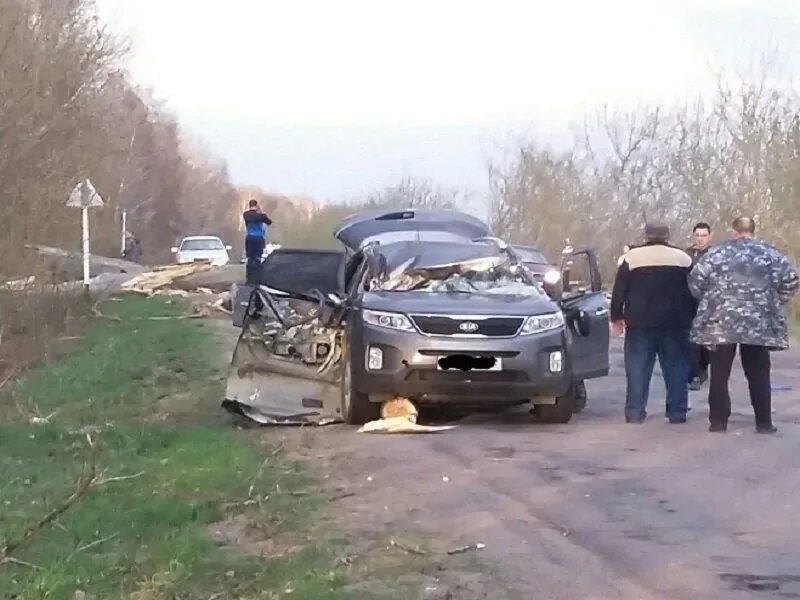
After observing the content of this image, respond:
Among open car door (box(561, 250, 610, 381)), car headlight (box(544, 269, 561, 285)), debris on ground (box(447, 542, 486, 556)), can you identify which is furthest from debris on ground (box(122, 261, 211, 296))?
debris on ground (box(447, 542, 486, 556))

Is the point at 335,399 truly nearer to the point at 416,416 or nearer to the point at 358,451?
the point at 416,416

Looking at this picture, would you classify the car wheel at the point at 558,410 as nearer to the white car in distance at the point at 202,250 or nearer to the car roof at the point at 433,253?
the car roof at the point at 433,253

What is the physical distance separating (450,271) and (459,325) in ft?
3.98

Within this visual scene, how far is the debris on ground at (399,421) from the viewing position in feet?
38.3

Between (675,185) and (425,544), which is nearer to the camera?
(425,544)

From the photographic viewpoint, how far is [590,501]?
8492mm

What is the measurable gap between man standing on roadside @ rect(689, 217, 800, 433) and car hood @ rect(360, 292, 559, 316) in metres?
1.42

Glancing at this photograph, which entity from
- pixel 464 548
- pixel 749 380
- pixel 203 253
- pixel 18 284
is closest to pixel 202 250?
pixel 203 253

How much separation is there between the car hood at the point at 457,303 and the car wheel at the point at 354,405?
503 millimetres

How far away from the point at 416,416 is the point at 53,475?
9.92 ft

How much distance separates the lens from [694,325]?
1164 cm

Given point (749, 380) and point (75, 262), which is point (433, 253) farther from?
point (75, 262)

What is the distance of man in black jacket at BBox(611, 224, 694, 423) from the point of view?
1218cm

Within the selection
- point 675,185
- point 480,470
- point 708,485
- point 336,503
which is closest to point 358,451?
point 480,470
